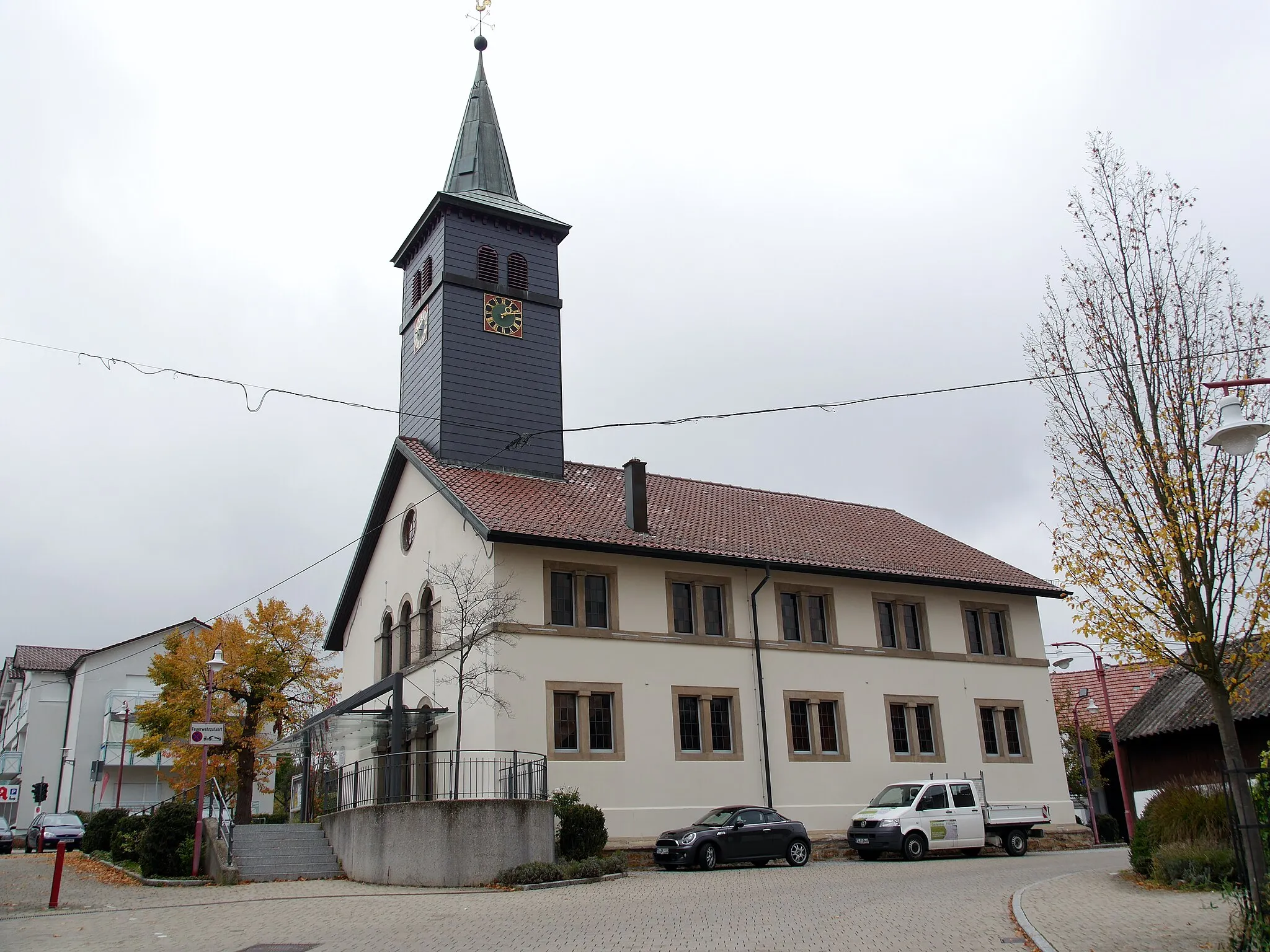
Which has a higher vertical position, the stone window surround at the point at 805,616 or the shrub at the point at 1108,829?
the stone window surround at the point at 805,616

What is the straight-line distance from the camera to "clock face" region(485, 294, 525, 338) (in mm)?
29408

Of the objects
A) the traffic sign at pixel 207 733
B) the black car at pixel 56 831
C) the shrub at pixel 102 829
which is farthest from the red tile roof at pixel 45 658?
the traffic sign at pixel 207 733

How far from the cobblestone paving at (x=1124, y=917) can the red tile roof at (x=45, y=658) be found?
60962mm

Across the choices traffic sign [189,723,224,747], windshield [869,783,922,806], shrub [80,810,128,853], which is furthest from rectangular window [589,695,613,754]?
shrub [80,810,128,853]

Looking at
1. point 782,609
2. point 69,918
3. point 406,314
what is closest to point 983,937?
point 69,918

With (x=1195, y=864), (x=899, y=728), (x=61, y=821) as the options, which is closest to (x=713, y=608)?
(x=899, y=728)

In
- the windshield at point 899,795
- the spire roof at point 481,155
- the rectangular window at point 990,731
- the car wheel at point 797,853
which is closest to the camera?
the car wheel at point 797,853

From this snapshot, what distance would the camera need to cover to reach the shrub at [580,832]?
20453 mm

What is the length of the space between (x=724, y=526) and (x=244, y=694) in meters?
17.1

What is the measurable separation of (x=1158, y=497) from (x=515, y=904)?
10.3 metres

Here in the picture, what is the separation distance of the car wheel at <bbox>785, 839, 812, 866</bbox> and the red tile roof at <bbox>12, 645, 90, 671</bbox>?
53.5 m

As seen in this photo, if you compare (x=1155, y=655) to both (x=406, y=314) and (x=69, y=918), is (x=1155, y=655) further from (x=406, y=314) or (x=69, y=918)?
(x=406, y=314)

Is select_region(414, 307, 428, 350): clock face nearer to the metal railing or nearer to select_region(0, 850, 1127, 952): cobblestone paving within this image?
the metal railing

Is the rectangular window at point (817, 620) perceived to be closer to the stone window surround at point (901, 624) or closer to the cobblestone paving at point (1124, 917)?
the stone window surround at point (901, 624)
